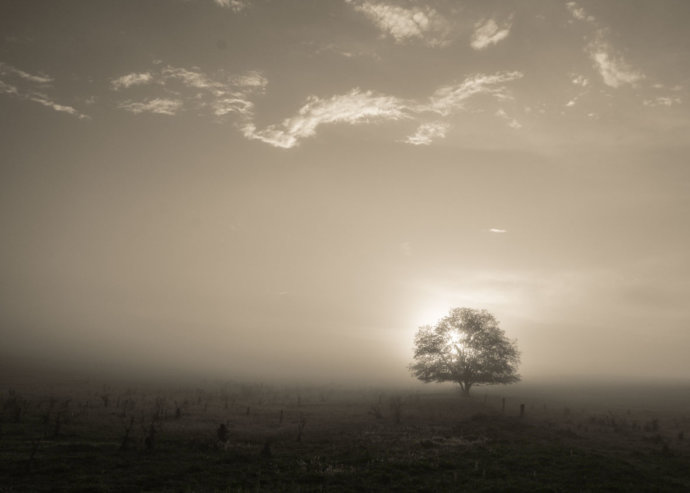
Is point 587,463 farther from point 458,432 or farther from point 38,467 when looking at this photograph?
point 38,467

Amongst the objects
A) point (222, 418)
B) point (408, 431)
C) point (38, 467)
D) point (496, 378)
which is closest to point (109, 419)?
point (222, 418)

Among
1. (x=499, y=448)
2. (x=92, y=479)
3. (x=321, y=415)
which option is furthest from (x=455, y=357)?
(x=92, y=479)

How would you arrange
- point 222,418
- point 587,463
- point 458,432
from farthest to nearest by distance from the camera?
1. point 222,418
2. point 458,432
3. point 587,463

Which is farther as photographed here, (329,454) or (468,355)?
(468,355)

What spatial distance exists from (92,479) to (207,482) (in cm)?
536

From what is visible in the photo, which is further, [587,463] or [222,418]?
[222,418]

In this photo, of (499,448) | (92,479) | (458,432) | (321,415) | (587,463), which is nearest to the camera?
(92,479)

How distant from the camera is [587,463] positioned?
75.7 ft

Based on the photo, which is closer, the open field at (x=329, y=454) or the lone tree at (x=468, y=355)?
the open field at (x=329, y=454)

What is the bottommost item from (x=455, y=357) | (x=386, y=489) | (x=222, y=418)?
(x=222, y=418)

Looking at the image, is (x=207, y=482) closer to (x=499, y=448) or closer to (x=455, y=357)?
(x=499, y=448)

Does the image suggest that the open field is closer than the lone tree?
Yes

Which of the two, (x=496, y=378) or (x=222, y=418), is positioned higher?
(x=496, y=378)

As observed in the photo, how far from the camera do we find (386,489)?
18.6 metres
